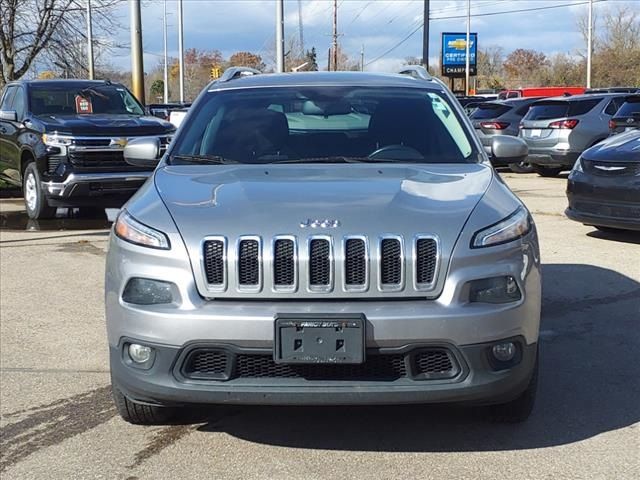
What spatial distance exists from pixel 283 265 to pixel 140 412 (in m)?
1.15

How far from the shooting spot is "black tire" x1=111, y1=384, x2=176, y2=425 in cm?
387

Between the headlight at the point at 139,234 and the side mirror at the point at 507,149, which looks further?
the side mirror at the point at 507,149

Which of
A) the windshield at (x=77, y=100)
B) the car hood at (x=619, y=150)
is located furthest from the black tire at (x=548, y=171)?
the windshield at (x=77, y=100)

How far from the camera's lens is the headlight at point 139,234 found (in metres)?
3.46

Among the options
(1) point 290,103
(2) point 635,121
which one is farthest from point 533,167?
(1) point 290,103

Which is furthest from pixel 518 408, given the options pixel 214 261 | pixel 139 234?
pixel 139 234

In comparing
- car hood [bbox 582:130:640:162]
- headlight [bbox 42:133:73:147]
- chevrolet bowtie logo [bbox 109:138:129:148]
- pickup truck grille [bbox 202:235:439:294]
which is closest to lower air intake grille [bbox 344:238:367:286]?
pickup truck grille [bbox 202:235:439:294]

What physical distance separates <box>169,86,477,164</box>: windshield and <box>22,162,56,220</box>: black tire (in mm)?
6409

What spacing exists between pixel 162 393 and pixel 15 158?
9095 mm

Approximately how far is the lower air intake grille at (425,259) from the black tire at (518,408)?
81 cm

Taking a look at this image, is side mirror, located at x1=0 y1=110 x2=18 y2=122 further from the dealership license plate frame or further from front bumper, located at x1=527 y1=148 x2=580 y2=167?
front bumper, located at x1=527 y1=148 x2=580 y2=167

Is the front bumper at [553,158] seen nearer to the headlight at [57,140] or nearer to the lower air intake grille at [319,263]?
the headlight at [57,140]

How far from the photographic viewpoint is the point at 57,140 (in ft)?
34.3

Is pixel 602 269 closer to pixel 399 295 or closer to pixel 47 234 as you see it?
pixel 399 295
